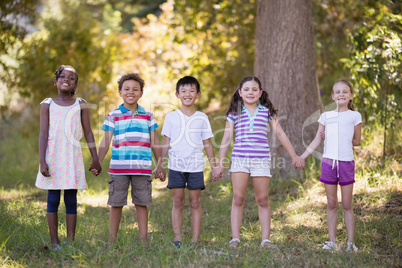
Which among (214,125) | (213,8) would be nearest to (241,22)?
(213,8)

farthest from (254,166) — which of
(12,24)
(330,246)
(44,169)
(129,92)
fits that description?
(12,24)

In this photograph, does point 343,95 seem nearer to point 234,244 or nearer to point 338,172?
point 338,172

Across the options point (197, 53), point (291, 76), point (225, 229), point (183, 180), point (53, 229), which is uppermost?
point (197, 53)

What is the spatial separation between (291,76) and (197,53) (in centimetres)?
359

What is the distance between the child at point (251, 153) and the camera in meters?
3.98

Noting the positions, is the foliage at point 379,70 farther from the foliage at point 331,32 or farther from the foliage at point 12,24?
the foliage at point 12,24

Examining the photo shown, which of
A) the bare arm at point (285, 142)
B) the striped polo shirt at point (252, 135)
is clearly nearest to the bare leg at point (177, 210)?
the striped polo shirt at point (252, 135)

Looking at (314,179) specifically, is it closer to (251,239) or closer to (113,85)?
(251,239)

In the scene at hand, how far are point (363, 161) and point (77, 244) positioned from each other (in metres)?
4.26

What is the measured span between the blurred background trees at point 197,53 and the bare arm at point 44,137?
350 cm

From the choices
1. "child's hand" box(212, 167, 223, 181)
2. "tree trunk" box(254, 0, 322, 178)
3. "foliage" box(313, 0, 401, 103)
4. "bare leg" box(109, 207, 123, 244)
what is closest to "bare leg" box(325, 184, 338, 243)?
"child's hand" box(212, 167, 223, 181)

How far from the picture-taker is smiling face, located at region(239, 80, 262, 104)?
13.4ft

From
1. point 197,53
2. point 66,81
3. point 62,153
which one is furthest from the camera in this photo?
point 197,53

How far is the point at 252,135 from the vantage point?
13.1 ft
